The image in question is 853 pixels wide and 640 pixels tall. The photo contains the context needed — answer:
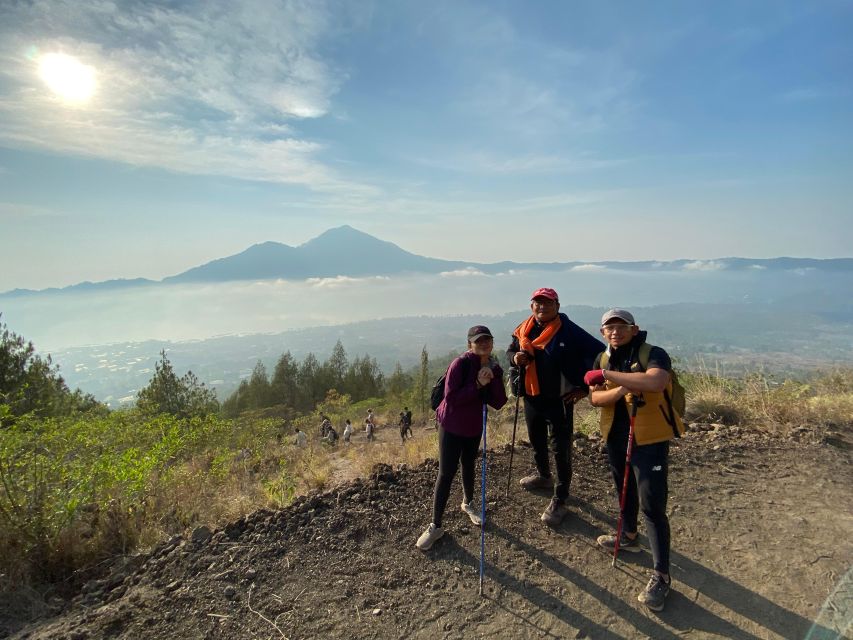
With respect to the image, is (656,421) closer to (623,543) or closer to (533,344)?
(533,344)

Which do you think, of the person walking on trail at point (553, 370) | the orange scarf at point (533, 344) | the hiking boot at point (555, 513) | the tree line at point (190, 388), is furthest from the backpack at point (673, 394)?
the tree line at point (190, 388)

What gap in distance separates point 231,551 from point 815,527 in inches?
219

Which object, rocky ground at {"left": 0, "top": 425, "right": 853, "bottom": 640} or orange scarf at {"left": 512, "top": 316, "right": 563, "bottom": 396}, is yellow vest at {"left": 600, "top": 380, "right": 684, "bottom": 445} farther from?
rocky ground at {"left": 0, "top": 425, "right": 853, "bottom": 640}

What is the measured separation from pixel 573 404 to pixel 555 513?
116 centimetres

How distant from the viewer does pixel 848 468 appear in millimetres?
5117

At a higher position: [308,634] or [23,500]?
[23,500]

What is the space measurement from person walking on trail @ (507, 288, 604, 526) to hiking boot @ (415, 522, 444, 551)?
42.4 inches

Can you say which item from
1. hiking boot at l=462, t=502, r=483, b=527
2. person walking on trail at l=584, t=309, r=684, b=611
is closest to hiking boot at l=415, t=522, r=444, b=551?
hiking boot at l=462, t=502, r=483, b=527

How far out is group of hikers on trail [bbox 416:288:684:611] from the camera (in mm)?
2945

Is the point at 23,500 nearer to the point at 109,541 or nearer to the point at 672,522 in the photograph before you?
the point at 109,541

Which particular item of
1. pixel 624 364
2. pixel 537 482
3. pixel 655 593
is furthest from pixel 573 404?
pixel 655 593

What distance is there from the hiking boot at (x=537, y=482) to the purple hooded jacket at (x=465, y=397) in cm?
145

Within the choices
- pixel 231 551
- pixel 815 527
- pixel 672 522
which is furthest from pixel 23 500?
pixel 815 527

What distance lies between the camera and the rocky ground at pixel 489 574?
2.88 m
